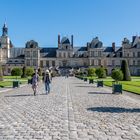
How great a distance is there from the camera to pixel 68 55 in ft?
312

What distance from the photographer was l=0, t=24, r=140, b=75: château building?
303 feet

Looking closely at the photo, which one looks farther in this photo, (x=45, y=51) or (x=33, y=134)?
(x=45, y=51)

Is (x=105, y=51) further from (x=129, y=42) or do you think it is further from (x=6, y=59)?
(x=6, y=59)

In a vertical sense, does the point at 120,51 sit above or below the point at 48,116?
above

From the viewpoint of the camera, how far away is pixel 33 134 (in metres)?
6.78

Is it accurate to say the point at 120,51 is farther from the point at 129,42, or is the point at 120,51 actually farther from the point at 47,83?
the point at 47,83

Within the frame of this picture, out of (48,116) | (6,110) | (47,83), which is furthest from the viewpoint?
(47,83)

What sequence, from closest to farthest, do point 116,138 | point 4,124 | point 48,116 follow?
point 116,138
point 4,124
point 48,116

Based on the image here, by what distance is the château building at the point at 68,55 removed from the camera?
9250 cm

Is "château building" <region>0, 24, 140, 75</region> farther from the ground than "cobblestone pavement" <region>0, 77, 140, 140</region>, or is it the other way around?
"château building" <region>0, 24, 140, 75</region>

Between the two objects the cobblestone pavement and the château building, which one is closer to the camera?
the cobblestone pavement

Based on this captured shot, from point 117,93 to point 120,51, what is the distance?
77347 millimetres

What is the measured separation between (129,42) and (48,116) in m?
86.2

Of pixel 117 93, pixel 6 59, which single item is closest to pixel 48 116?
pixel 117 93
